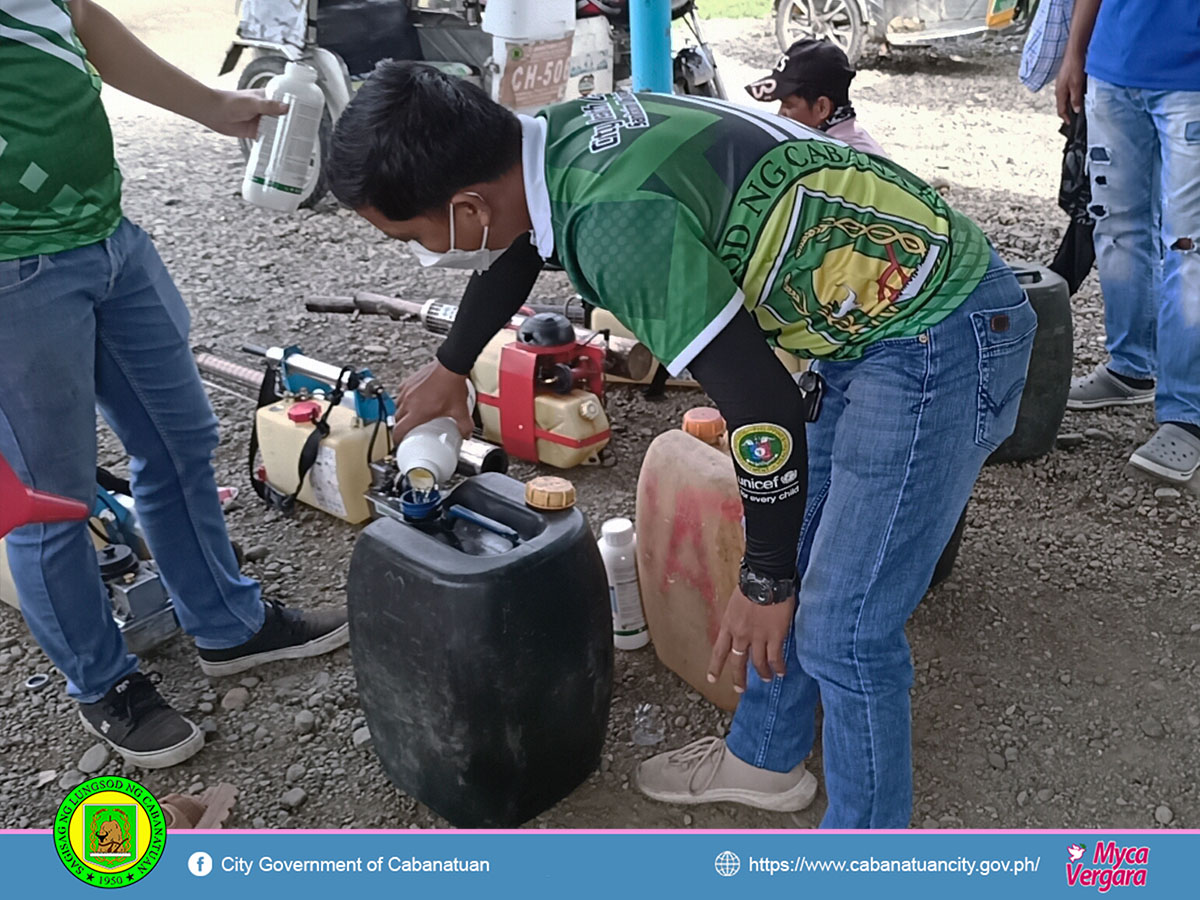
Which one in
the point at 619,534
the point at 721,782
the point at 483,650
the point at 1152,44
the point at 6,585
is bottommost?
the point at 6,585

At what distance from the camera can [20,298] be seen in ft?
5.53

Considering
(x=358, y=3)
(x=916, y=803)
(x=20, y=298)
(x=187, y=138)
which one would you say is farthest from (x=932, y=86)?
(x=20, y=298)

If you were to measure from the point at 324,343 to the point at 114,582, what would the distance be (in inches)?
66.6

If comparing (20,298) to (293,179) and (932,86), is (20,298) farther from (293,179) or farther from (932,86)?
(932,86)

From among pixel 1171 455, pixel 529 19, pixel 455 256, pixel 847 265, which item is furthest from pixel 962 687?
pixel 529 19

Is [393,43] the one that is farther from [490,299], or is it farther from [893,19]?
[490,299]

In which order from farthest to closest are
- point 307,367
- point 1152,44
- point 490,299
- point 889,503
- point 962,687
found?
1. point 307,367
2. point 1152,44
3. point 962,687
4. point 490,299
5. point 889,503

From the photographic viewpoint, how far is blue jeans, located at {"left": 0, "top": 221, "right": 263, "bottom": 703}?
1.73 m

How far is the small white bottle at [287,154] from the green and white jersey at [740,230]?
1336mm

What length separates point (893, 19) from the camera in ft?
24.3

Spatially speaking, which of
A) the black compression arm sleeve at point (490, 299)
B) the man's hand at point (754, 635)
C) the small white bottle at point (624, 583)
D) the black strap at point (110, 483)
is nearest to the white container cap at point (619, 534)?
the small white bottle at point (624, 583)
